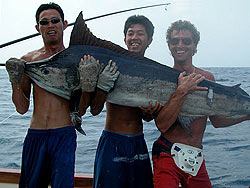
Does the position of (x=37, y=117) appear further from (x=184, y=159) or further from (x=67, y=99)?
(x=184, y=159)

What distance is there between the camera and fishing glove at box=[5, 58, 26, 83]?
79.9 inches

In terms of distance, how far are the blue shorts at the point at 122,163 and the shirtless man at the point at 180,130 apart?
0.11m

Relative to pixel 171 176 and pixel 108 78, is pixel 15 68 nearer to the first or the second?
pixel 108 78

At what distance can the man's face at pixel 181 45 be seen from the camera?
2613 mm

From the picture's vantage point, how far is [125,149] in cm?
243

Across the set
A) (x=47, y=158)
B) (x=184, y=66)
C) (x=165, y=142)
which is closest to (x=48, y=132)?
(x=47, y=158)

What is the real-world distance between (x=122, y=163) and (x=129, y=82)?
2.27 ft

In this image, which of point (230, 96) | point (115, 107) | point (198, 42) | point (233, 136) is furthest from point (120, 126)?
point (233, 136)

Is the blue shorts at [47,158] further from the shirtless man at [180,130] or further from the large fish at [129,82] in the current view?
the shirtless man at [180,130]

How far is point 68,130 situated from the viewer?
241 centimetres

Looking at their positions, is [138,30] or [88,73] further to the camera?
[138,30]

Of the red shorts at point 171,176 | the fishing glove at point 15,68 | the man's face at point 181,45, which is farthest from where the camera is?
the man's face at point 181,45

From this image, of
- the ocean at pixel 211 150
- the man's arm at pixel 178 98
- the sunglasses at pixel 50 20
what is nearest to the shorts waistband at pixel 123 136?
the man's arm at pixel 178 98

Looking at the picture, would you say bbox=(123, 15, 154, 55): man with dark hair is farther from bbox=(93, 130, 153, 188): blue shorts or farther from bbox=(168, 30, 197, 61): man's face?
bbox=(93, 130, 153, 188): blue shorts
